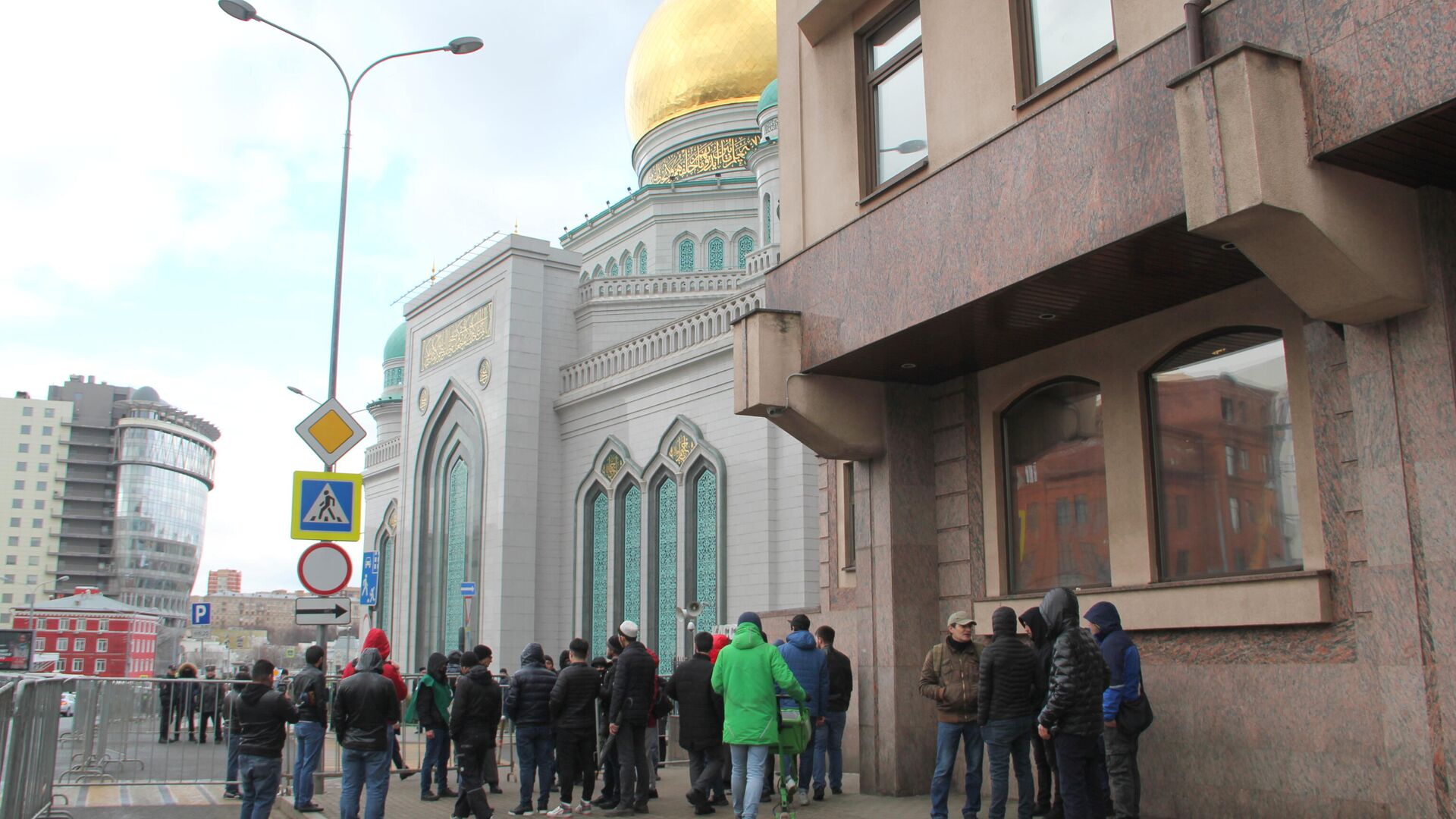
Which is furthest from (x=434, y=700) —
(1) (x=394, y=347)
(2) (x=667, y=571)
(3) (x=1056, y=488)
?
(1) (x=394, y=347)

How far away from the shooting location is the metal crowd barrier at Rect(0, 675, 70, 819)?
7660 millimetres

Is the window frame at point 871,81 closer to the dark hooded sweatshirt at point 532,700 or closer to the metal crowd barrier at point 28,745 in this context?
the dark hooded sweatshirt at point 532,700

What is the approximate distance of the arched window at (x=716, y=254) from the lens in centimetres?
3353

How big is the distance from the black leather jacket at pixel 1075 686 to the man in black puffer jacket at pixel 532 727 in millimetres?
4171

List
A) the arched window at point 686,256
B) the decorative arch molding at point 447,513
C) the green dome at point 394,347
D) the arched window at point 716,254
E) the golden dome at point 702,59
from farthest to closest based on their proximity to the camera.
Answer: the green dome at point 394,347
the golden dome at point 702,59
the arched window at point 686,256
the arched window at point 716,254
the decorative arch molding at point 447,513

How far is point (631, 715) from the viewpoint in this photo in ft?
31.0

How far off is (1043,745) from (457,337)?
78.4ft

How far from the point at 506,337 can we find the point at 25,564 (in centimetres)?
10278

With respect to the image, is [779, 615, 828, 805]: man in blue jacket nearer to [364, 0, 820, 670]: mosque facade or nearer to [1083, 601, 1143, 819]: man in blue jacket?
[1083, 601, 1143, 819]: man in blue jacket

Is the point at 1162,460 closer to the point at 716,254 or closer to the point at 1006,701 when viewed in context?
the point at 1006,701

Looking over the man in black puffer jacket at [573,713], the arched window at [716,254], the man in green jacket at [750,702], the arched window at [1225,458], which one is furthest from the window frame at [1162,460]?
the arched window at [716,254]

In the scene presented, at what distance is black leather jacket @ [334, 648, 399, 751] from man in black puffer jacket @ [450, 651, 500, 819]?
2.55 ft

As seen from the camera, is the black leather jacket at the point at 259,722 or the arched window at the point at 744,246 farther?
the arched window at the point at 744,246

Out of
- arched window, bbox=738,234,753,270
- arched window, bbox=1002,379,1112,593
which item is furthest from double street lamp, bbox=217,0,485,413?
arched window, bbox=738,234,753,270
